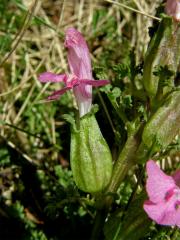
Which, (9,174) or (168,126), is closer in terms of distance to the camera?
(168,126)

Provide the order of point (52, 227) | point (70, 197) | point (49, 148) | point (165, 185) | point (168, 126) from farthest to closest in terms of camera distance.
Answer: point (49, 148)
point (52, 227)
point (70, 197)
point (168, 126)
point (165, 185)

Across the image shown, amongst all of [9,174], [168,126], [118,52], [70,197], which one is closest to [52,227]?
[9,174]

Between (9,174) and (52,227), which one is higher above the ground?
(9,174)

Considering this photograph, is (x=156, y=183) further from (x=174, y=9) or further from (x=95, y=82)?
(x=174, y=9)

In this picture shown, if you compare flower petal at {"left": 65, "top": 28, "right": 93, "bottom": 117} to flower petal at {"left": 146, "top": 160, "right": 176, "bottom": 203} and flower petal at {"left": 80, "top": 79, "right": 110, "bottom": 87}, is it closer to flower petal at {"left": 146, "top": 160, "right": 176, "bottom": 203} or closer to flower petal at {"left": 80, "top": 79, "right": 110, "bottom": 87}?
flower petal at {"left": 80, "top": 79, "right": 110, "bottom": 87}

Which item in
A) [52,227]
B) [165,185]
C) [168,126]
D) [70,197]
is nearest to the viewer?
[165,185]

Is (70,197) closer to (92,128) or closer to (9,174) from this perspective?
(92,128)
